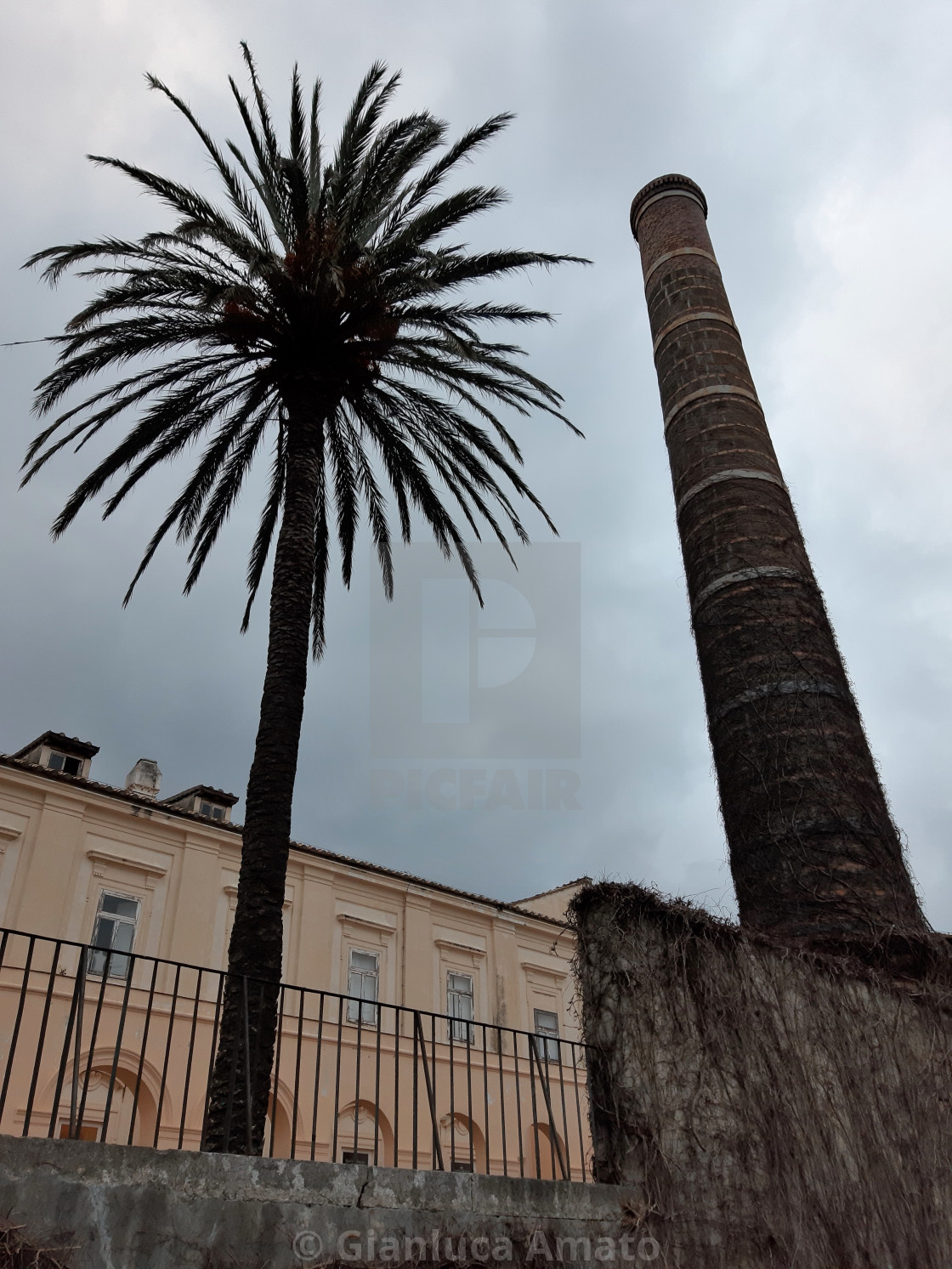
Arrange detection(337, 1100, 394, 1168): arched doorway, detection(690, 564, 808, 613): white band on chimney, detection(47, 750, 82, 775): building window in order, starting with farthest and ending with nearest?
detection(47, 750, 82, 775): building window
detection(337, 1100, 394, 1168): arched doorway
detection(690, 564, 808, 613): white band on chimney

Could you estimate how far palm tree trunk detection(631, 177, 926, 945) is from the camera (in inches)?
302

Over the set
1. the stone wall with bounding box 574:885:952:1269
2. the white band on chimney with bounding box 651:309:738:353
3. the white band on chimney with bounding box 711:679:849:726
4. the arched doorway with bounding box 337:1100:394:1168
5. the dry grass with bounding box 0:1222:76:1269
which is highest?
the white band on chimney with bounding box 651:309:738:353

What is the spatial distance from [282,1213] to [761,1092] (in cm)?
298

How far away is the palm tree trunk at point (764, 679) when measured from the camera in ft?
25.1

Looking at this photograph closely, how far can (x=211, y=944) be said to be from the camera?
65.8 ft

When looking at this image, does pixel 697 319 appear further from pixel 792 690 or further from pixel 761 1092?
pixel 761 1092

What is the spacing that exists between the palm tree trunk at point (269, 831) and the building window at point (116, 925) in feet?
37.4

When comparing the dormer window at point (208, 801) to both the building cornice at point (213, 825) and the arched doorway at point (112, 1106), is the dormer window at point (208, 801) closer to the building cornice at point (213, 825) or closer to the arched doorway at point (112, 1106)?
the building cornice at point (213, 825)

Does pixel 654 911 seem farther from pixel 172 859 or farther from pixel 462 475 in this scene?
pixel 172 859

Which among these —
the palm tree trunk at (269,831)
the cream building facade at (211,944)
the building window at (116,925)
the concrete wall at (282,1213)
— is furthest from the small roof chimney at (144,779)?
the concrete wall at (282,1213)

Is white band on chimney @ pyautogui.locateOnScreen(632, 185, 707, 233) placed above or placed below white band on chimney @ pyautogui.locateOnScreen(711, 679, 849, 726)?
above

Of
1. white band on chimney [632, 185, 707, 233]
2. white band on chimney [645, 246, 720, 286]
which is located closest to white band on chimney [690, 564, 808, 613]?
white band on chimney [645, 246, 720, 286]

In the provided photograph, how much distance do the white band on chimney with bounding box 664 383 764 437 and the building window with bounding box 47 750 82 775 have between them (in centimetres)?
1639

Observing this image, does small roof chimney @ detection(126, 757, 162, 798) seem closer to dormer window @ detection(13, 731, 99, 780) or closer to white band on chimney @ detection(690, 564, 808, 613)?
dormer window @ detection(13, 731, 99, 780)
